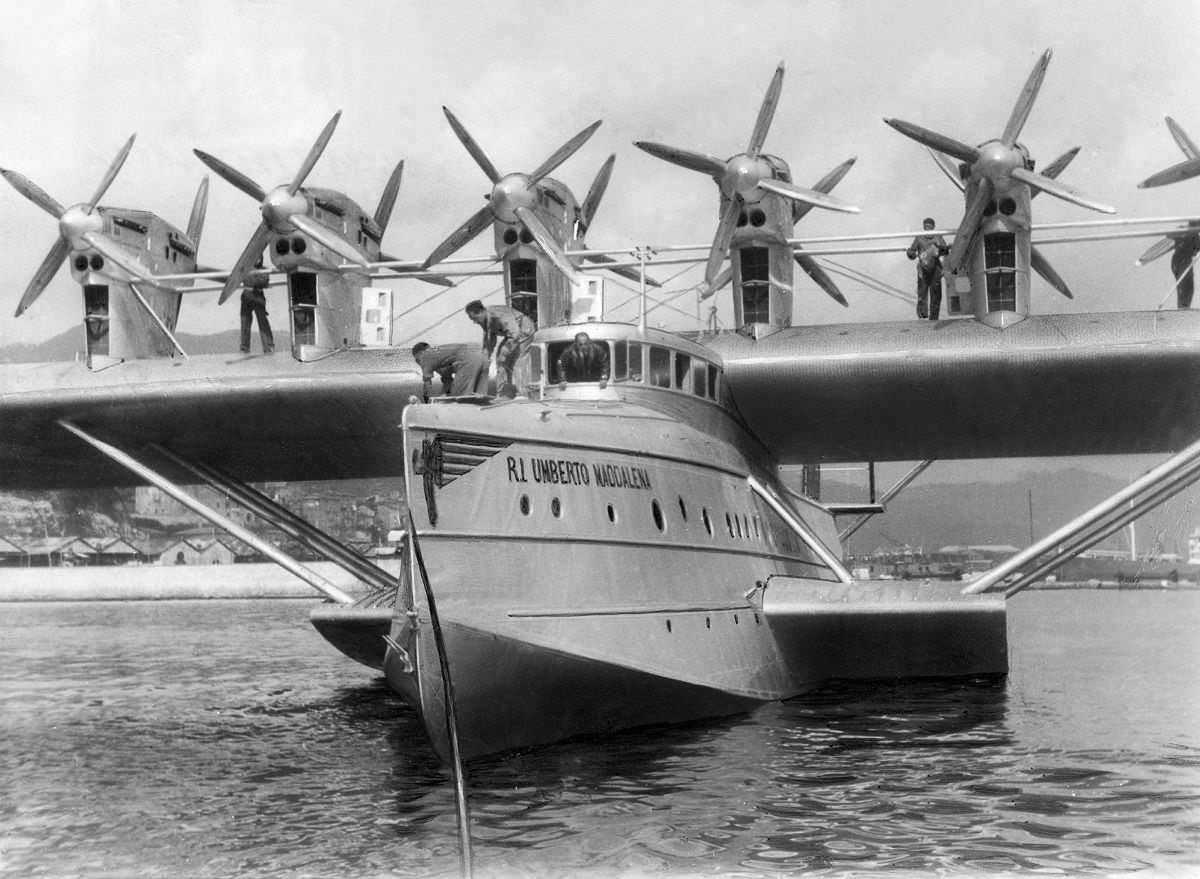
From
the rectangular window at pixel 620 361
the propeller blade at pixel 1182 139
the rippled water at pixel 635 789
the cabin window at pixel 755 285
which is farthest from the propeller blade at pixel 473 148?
the propeller blade at pixel 1182 139

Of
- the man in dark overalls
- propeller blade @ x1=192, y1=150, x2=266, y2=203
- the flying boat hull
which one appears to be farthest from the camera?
propeller blade @ x1=192, y1=150, x2=266, y2=203

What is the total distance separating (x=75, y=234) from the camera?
74.5ft

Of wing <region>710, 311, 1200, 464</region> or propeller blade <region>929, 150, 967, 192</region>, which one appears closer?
wing <region>710, 311, 1200, 464</region>

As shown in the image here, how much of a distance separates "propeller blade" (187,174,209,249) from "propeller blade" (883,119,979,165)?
45.1 ft

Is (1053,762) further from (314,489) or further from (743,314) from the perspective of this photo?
(314,489)

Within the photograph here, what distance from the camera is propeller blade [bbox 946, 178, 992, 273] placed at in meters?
20.0

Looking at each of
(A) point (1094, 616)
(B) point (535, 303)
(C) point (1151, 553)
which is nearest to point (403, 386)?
(B) point (535, 303)

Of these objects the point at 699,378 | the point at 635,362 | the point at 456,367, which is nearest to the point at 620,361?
the point at 635,362

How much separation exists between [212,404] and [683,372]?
840 centimetres

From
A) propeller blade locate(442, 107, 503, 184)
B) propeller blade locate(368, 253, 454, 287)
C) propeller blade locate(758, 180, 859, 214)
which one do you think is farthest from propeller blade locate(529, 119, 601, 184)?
propeller blade locate(758, 180, 859, 214)

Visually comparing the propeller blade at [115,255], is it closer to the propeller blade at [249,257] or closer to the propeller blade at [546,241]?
the propeller blade at [249,257]

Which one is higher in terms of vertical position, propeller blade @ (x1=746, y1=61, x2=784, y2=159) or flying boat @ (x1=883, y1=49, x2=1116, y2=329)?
propeller blade @ (x1=746, y1=61, x2=784, y2=159)

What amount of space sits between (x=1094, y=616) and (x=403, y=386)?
42.4 metres

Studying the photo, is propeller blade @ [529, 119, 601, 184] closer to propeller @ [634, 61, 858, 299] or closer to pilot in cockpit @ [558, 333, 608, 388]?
propeller @ [634, 61, 858, 299]
